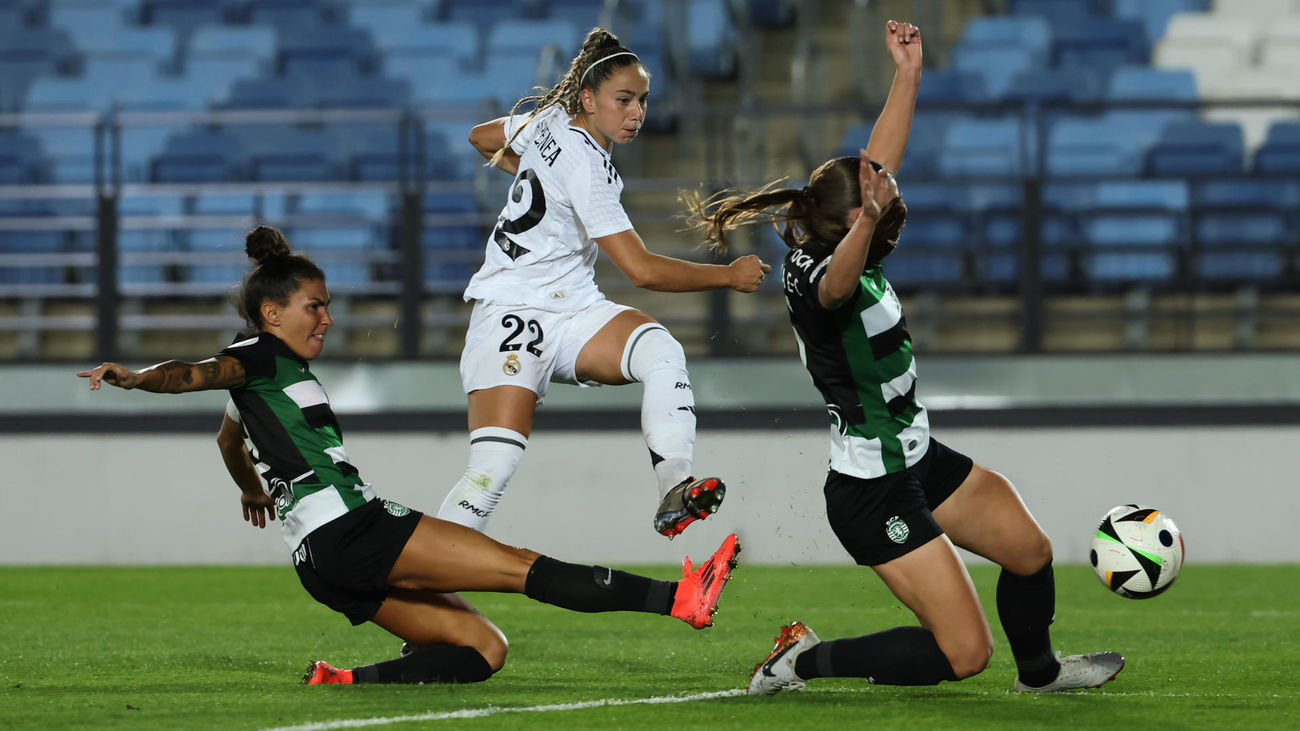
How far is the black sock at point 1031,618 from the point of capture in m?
4.61

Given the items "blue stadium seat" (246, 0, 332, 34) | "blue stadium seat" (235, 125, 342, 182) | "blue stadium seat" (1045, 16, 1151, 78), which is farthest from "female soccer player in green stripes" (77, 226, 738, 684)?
"blue stadium seat" (246, 0, 332, 34)

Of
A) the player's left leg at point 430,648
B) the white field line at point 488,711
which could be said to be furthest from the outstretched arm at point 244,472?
the white field line at point 488,711

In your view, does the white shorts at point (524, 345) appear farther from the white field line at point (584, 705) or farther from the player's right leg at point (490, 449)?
the white field line at point (584, 705)

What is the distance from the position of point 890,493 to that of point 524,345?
1.20 meters

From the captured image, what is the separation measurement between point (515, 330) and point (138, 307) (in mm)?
6115

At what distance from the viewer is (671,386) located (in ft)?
16.0

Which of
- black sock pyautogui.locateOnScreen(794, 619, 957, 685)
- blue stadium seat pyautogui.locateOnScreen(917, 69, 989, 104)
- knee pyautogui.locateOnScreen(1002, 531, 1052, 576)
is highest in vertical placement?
blue stadium seat pyautogui.locateOnScreen(917, 69, 989, 104)

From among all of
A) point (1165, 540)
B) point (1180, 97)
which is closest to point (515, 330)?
point (1165, 540)

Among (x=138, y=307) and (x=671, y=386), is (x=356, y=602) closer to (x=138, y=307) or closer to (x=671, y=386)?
(x=671, y=386)

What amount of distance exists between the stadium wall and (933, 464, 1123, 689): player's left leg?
4.39 m

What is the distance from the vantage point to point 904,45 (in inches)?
190

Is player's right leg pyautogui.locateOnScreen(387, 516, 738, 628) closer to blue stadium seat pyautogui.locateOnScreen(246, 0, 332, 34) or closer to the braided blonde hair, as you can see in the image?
the braided blonde hair

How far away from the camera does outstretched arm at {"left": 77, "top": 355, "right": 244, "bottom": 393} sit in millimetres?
4137

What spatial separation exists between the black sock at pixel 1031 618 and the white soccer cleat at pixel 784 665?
539 mm
